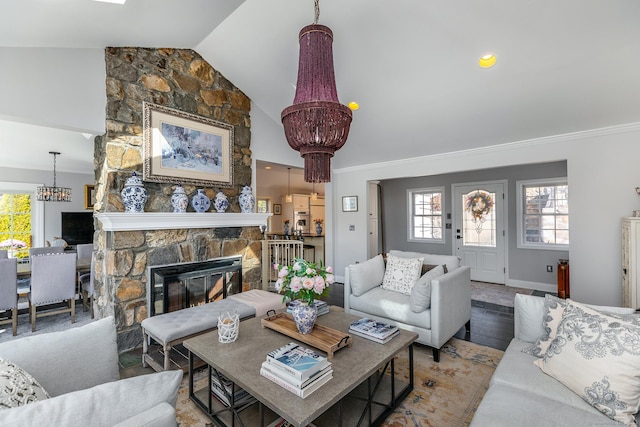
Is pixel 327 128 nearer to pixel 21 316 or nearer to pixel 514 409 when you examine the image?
pixel 514 409

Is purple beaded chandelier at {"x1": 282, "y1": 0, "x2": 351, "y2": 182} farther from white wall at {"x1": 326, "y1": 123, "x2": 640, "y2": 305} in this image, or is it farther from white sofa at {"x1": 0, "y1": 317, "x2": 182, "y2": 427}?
white wall at {"x1": 326, "y1": 123, "x2": 640, "y2": 305}

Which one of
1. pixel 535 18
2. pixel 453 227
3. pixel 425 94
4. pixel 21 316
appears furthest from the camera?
pixel 453 227

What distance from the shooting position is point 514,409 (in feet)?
4.47

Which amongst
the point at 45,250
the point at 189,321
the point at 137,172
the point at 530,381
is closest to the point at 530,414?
the point at 530,381

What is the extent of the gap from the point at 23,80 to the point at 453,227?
6.71m

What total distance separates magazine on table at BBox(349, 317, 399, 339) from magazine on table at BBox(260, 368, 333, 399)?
1.89ft

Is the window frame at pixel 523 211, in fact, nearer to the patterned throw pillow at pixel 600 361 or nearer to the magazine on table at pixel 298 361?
the patterned throw pillow at pixel 600 361

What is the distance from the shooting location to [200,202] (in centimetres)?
365

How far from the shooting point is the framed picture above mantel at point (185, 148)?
10.9 ft

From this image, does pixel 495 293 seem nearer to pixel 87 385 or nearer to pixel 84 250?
pixel 87 385

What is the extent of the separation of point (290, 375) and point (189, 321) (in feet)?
4.86

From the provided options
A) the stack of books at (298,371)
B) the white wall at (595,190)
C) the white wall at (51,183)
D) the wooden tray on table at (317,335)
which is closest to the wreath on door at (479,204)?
the white wall at (595,190)

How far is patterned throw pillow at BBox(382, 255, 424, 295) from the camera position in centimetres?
331

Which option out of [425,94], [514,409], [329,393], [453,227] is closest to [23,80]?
[329,393]
